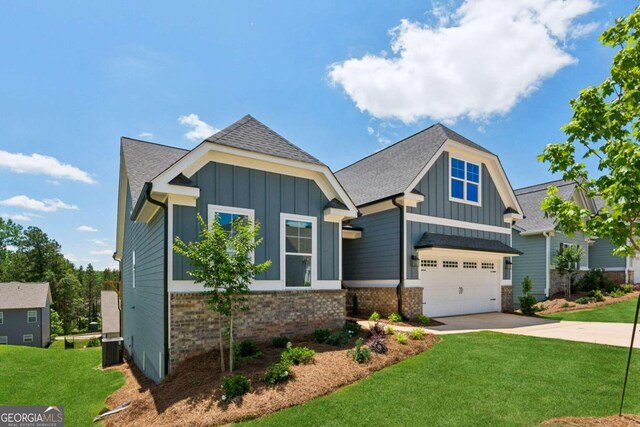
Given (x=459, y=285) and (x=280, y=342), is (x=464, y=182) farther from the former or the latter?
(x=280, y=342)

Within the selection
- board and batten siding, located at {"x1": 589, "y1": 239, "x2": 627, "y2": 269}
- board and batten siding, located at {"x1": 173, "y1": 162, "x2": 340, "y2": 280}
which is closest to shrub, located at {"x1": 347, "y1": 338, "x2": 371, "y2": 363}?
board and batten siding, located at {"x1": 173, "y1": 162, "x2": 340, "y2": 280}

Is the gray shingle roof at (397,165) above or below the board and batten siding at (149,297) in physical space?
above

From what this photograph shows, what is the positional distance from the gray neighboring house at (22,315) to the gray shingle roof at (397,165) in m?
34.8

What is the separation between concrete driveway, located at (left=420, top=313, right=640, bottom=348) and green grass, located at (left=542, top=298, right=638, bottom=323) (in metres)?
1.12

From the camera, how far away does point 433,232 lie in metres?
13.7

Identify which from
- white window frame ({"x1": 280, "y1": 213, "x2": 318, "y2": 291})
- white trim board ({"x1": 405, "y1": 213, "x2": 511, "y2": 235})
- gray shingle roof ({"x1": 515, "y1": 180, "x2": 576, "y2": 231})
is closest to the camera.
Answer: white window frame ({"x1": 280, "y1": 213, "x2": 318, "y2": 291})

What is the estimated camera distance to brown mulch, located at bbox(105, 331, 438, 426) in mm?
5746

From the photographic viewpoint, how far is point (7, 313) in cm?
3416

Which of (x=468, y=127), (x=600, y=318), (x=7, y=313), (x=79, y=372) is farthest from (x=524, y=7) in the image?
(x=7, y=313)

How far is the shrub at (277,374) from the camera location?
6.49 meters

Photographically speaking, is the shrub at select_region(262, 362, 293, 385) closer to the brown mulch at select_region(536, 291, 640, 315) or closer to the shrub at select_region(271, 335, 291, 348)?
the shrub at select_region(271, 335, 291, 348)

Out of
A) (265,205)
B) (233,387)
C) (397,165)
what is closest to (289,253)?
(265,205)

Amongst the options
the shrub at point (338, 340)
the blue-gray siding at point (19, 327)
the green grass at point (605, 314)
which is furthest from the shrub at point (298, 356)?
the blue-gray siding at point (19, 327)

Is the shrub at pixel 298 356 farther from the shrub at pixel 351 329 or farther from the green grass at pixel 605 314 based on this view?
the green grass at pixel 605 314
